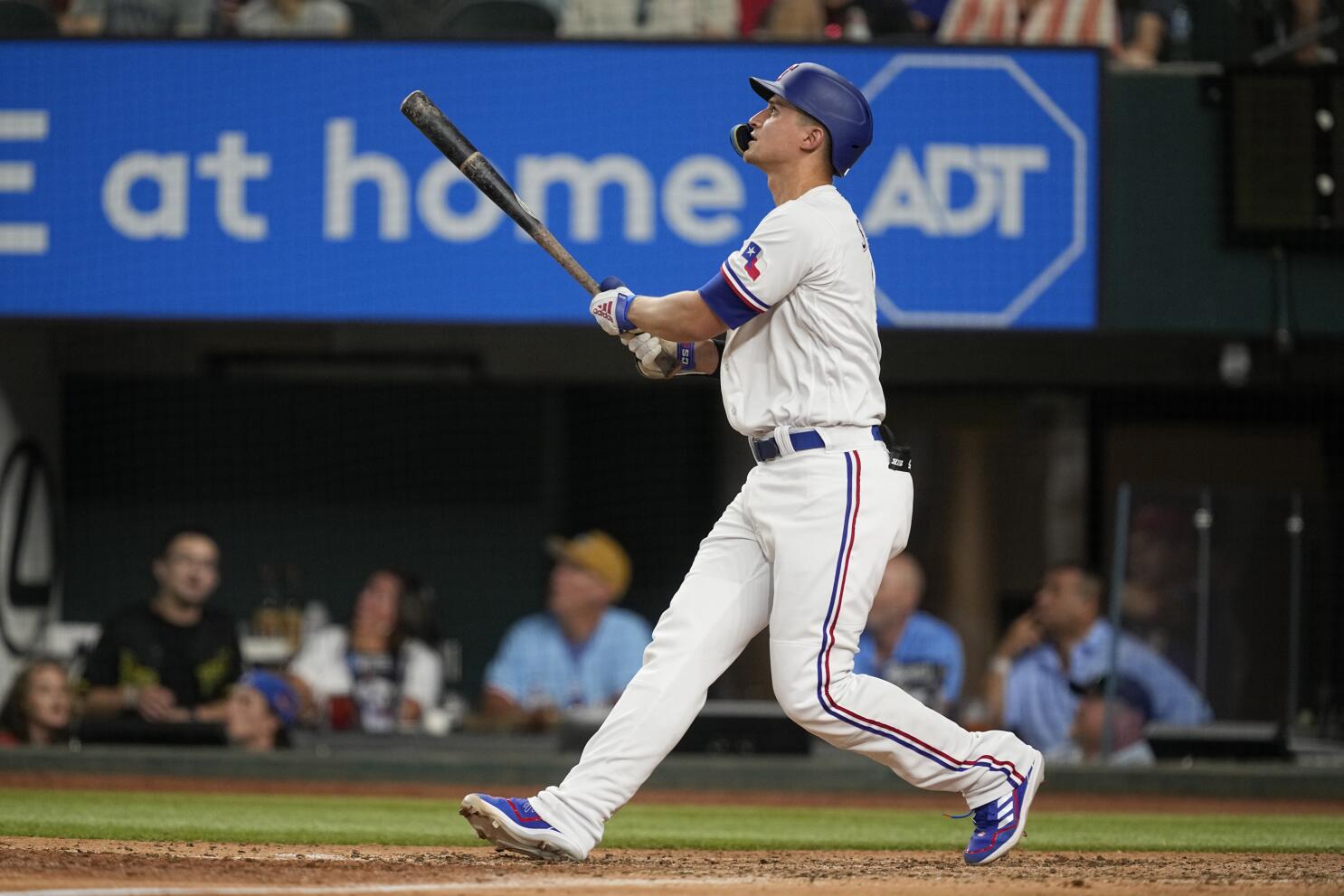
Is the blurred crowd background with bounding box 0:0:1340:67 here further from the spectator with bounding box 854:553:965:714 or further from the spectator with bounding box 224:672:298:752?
the spectator with bounding box 224:672:298:752

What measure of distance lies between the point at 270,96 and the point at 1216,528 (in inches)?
199

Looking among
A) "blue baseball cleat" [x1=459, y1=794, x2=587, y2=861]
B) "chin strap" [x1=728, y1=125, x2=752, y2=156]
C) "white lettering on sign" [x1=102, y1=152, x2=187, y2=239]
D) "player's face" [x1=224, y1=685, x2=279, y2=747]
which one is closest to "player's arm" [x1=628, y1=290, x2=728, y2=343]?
"chin strap" [x1=728, y1=125, x2=752, y2=156]

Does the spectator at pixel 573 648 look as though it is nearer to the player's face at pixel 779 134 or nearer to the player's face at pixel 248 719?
the player's face at pixel 248 719

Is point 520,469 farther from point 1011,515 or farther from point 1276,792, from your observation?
point 1276,792

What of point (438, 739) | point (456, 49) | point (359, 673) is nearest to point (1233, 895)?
point (438, 739)

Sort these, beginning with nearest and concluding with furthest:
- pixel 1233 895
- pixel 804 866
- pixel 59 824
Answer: pixel 1233 895, pixel 804 866, pixel 59 824

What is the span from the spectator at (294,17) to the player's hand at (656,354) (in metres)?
5.49

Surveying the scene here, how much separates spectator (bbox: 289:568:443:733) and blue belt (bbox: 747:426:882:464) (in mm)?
5167

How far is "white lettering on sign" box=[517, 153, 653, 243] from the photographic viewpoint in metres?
9.54

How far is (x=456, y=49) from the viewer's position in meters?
9.54

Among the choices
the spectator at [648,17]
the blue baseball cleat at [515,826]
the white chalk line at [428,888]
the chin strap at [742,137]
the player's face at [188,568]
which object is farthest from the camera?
the spectator at [648,17]

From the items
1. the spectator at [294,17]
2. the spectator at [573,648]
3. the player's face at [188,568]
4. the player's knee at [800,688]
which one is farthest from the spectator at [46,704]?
the player's knee at [800,688]

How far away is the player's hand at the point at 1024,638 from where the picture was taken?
910cm

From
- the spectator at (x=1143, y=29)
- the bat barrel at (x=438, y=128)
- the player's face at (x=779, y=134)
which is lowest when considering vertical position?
the player's face at (x=779, y=134)
